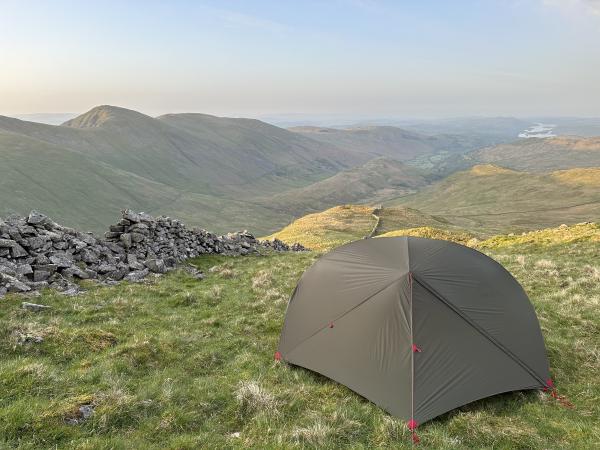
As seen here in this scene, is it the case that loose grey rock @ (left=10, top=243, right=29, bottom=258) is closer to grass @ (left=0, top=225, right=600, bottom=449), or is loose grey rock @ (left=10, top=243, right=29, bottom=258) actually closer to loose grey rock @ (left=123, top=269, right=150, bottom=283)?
grass @ (left=0, top=225, right=600, bottom=449)

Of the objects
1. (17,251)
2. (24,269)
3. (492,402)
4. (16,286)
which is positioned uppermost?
(17,251)

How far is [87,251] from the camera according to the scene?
69.2 ft

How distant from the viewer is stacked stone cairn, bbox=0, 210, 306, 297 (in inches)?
687

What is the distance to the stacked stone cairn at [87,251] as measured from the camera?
57.3 ft

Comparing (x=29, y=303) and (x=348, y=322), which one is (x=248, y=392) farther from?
(x=29, y=303)

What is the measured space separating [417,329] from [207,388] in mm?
5415

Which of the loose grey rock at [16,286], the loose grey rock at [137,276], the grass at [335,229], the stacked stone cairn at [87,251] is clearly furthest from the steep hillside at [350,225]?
the loose grey rock at [16,286]

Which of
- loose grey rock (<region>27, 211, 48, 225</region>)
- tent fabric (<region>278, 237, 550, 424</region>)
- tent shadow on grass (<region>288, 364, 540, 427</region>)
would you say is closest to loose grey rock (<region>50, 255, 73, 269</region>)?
loose grey rock (<region>27, 211, 48, 225</region>)

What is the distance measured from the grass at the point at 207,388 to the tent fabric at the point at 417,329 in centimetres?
47

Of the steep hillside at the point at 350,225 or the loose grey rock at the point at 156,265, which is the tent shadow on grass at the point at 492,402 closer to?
the loose grey rock at the point at 156,265

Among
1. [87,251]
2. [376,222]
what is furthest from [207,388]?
[376,222]

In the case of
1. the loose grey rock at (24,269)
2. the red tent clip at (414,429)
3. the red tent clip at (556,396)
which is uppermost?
the loose grey rock at (24,269)

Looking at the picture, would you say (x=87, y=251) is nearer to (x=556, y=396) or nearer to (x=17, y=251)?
(x=17, y=251)

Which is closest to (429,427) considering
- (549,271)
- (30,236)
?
(549,271)
